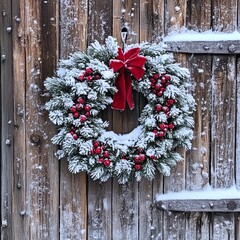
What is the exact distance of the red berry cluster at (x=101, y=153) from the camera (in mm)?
1937

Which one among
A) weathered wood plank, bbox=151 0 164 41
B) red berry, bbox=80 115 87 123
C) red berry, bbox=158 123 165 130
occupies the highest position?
weathered wood plank, bbox=151 0 164 41

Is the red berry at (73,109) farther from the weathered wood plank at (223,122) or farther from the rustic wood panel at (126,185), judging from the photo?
the weathered wood plank at (223,122)

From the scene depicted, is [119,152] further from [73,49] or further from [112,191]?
[73,49]

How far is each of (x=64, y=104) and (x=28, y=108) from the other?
211mm

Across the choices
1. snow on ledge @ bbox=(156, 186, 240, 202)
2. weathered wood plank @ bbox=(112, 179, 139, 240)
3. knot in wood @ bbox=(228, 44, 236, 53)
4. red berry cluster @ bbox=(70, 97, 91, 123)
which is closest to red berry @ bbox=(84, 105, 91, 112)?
red berry cluster @ bbox=(70, 97, 91, 123)

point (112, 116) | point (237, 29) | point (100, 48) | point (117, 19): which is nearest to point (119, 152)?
point (112, 116)

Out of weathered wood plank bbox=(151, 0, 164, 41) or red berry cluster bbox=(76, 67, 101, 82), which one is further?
weathered wood plank bbox=(151, 0, 164, 41)

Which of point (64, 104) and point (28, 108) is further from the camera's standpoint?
point (28, 108)

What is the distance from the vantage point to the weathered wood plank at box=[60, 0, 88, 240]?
2041 millimetres

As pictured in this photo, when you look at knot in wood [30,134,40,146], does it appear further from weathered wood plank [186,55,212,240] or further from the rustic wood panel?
weathered wood plank [186,55,212,240]

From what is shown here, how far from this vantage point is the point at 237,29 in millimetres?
2051

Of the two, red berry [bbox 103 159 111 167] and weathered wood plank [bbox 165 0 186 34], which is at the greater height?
weathered wood plank [bbox 165 0 186 34]

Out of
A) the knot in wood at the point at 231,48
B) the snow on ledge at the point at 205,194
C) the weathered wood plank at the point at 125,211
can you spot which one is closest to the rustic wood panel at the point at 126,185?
the weathered wood plank at the point at 125,211

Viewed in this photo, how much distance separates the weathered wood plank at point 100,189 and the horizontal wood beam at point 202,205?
226 mm
